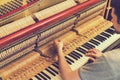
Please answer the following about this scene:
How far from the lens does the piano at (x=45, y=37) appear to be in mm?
2365

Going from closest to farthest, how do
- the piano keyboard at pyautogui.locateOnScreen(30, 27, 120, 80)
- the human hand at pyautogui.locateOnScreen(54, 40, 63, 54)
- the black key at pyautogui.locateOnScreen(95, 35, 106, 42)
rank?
the piano keyboard at pyautogui.locateOnScreen(30, 27, 120, 80) < the human hand at pyautogui.locateOnScreen(54, 40, 63, 54) < the black key at pyautogui.locateOnScreen(95, 35, 106, 42)

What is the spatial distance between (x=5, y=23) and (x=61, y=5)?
680 millimetres

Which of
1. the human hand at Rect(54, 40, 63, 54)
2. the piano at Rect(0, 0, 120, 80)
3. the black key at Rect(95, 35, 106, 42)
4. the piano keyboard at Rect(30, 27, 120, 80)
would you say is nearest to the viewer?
the piano at Rect(0, 0, 120, 80)

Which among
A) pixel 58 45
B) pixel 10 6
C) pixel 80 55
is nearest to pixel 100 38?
pixel 80 55

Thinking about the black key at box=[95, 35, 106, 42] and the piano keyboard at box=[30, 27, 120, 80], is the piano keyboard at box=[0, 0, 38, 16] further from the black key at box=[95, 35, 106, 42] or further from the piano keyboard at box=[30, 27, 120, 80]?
the black key at box=[95, 35, 106, 42]

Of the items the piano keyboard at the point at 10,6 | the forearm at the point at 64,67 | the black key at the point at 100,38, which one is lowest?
the black key at the point at 100,38

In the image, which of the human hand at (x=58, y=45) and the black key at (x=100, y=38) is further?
the black key at (x=100, y=38)

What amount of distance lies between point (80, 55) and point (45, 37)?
0.47 m

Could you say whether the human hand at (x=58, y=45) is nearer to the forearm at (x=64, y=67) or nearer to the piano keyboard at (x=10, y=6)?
the forearm at (x=64, y=67)

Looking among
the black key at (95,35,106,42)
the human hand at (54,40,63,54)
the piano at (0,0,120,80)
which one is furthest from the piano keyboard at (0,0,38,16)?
the black key at (95,35,106,42)

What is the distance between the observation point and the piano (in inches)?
93.1

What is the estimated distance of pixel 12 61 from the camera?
8.29ft

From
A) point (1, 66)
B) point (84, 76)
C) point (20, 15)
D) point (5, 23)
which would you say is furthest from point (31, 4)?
point (84, 76)

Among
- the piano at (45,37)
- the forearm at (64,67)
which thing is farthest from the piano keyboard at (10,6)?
the forearm at (64,67)
